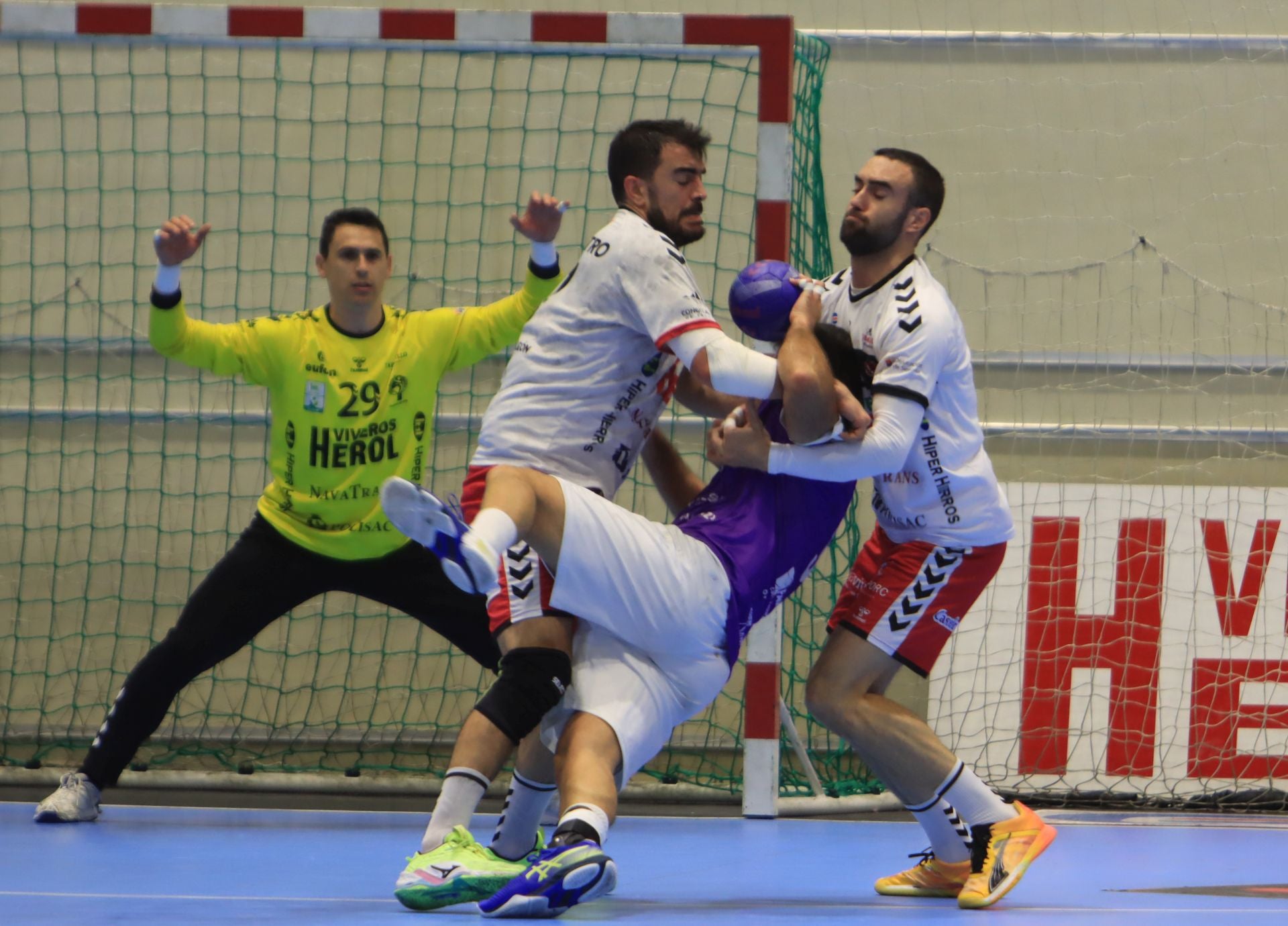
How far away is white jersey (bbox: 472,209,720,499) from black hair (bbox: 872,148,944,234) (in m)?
0.76

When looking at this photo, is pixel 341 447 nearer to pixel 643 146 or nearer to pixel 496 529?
pixel 643 146

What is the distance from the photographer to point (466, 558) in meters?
3.49

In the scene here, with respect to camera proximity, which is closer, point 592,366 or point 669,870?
point 592,366

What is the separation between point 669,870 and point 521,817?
0.78 meters

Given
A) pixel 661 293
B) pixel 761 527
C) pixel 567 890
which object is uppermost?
pixel 661 293

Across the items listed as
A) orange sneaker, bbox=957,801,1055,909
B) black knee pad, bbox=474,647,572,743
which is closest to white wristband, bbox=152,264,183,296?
black knee pad, bbox=474,647,572,743

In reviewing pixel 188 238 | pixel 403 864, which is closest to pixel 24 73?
pixel 188 238

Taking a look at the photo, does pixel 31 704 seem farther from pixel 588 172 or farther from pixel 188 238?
pixel 588 172

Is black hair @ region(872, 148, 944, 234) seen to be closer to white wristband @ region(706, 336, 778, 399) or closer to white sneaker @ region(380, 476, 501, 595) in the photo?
white wristband @ region(706, 336, 778, 399)

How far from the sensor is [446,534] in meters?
3.53

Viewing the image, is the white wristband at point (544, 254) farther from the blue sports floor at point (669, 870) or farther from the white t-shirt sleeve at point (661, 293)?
the blue sports floor at point (669, 870)

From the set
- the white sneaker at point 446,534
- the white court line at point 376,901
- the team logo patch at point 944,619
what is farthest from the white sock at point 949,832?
the white sneaker at point 446,534

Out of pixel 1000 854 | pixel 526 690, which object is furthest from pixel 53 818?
pixel 1000 854

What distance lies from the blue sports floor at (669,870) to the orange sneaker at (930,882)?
5 centimetres
